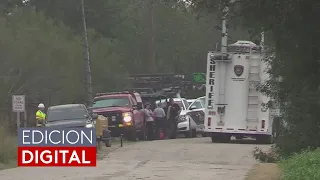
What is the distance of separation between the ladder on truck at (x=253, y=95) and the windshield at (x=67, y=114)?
5.92 m

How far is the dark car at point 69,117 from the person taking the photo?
2350cm

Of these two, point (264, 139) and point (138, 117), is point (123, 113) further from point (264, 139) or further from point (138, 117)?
point (264, 139)

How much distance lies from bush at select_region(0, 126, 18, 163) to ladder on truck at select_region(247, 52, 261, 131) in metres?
9.12

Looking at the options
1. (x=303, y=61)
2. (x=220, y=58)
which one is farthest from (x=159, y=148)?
(x=303, y=61)

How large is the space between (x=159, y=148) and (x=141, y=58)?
136 ft

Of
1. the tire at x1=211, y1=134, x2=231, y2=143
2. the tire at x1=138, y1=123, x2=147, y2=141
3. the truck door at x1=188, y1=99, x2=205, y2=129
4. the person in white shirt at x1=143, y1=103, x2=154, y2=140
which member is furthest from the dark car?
the truck door at x1=188, y1=99, x2=205, y2=129

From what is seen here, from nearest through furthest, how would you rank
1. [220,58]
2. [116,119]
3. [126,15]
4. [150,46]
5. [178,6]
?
1. [178,6]
2. [220,58]
3. [116,119]
4. [126,15]
5. [150,46]

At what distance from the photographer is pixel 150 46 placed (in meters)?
60.7

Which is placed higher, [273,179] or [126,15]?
[126,15]

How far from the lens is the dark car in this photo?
23.5 metres

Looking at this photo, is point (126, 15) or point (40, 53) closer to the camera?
point (40, 53)

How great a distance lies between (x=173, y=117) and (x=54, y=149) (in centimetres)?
1735

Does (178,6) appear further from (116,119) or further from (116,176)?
(116,119)

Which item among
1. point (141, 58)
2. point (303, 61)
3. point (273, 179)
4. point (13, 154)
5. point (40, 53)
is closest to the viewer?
point (273, 179)
